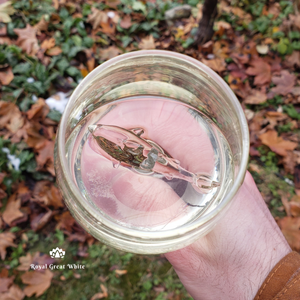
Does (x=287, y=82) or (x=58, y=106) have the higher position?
(x=287, y=82)

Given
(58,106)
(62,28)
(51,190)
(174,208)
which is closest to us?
(174,208)

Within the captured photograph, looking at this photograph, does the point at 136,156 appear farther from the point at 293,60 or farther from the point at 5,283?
the point at 293,60

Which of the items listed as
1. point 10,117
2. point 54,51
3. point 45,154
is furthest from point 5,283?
point 54,51

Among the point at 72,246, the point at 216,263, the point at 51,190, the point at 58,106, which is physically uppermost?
the point at 216,263

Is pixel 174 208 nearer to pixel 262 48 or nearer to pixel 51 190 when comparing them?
pixel 51 190

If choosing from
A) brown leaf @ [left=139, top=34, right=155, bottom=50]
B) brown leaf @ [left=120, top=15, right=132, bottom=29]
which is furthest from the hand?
brown leaf @ [left=120, top=15, right=132, bottom=29]

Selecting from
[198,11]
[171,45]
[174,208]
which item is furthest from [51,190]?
[198,11]

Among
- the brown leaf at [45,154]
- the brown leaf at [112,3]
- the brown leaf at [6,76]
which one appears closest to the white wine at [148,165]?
the brown leaf at [45,154]
